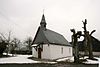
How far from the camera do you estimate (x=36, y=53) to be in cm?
2992

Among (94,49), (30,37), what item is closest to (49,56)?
(94,49)

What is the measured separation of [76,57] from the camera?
22.9m

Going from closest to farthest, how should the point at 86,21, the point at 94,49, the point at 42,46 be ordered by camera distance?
the point at 86,21, the point at 42,46, the point at 94,49

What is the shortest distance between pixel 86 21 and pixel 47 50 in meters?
9.07

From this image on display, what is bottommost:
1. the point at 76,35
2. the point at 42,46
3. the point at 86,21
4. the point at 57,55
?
the point at 57,55

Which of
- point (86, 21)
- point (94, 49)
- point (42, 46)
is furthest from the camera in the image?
point (94, 49)

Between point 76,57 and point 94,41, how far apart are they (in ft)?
92.9

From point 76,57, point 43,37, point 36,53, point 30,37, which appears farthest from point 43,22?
point 30,37

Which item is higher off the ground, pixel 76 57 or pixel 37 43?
pixel 37 43

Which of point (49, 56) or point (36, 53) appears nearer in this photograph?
point (49, 56)

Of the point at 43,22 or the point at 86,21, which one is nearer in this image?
the point at 86,21

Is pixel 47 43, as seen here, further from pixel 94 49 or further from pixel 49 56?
pixel 94 49

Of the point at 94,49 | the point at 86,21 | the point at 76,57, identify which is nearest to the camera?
the point at 76,57

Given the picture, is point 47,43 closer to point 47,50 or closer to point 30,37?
point 47,50
